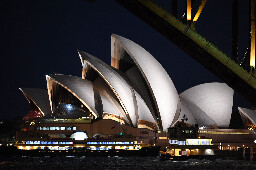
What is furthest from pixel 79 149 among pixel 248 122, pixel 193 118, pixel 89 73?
pixel 248 122

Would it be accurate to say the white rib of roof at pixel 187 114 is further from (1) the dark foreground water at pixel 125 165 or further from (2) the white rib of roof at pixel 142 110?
(1) the dark foreground water at pixel 125 165

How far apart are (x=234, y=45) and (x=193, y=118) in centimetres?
5446

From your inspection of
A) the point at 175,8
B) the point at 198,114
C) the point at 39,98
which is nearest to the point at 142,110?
the point at 198,114

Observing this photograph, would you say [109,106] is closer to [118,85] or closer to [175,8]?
[118,85]

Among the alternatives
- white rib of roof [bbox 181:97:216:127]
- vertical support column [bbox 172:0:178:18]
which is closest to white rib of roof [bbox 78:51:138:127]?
white rib of roof [bbox 181:97:216:127]

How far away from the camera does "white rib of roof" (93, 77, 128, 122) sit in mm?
54031

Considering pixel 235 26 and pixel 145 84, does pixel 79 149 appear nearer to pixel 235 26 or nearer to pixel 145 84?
pixel 145 84

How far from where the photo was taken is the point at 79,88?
175 ft

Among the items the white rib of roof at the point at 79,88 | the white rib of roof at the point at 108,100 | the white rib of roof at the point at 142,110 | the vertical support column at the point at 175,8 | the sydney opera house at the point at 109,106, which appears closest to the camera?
the vertical support column at the point at 175,8

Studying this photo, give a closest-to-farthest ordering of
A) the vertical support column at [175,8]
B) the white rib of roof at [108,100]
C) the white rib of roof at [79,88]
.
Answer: the vertical support column at [175,8]
the white rib of roof at [79,88]
the white rib of roof at [108,100]

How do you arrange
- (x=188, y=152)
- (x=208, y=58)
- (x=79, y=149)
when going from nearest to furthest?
(x=208, y=58)
(x=188, y=152)
(x=79, y=149)

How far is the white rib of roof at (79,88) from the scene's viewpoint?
2064 inches

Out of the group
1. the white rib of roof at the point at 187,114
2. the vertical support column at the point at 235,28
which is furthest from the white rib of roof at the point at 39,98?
the vertical support column at the point at 235,28

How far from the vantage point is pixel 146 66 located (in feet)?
177
